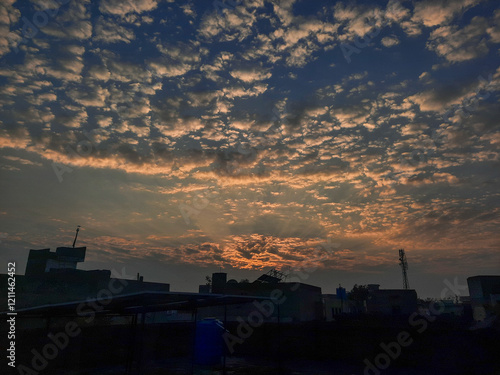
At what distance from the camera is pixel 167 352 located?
794 inches

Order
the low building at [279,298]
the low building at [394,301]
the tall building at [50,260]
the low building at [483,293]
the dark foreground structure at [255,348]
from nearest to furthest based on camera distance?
the dark foreground structure at [255,348]
the low building at [279,298]
the low building at [483,293]
the tall building at [50,260]
the low building at [394,301]

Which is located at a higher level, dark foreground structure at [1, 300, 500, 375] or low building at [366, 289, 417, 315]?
low building at [366, 289, 417, 315]

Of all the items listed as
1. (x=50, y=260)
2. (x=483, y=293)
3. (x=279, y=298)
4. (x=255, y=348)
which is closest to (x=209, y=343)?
(x=255, y=348)

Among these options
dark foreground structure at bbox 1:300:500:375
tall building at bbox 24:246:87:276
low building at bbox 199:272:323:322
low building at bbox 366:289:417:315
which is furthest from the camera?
low building at bbox 366:289:417:315

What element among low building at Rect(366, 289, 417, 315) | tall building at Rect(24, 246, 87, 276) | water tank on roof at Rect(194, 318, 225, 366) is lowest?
water tank on roof at Rect(194, 318, 225, 366)

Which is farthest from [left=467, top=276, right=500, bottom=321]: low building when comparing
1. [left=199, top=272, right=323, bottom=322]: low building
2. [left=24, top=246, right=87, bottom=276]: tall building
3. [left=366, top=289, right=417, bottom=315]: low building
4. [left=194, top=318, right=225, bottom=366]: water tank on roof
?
[left=24, top=246, right=87, bottom=276]: tall building

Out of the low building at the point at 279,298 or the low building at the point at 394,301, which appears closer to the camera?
the low building at the point at 279,298

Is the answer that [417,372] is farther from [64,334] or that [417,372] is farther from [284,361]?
[64,334]

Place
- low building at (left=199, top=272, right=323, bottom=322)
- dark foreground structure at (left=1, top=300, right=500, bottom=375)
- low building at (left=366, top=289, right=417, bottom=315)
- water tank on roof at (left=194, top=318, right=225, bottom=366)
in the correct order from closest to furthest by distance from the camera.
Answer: dark foreground structure at (left=1, top=300, right=500, bottom=375) < water tank on roof at (left=194, top=318, right=225, bottom=366) < low building at (left=199, top=272, right=323, bottom=322) < low building at (left=366, top=289, right=417, bottom=315)

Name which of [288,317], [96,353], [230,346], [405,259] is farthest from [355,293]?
[96,353]

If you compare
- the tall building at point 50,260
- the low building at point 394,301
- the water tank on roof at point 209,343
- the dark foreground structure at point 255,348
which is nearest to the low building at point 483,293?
the low building at point 394,301

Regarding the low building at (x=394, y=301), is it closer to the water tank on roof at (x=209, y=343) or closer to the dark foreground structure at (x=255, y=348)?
the dark foreground structure at (x=255, y=348)

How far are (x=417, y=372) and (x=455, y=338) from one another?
2641 millimetres

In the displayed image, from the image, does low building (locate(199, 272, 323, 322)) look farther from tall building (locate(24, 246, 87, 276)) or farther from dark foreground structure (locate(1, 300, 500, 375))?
dark foreground structure (locate(1, 300, 500, 375))
